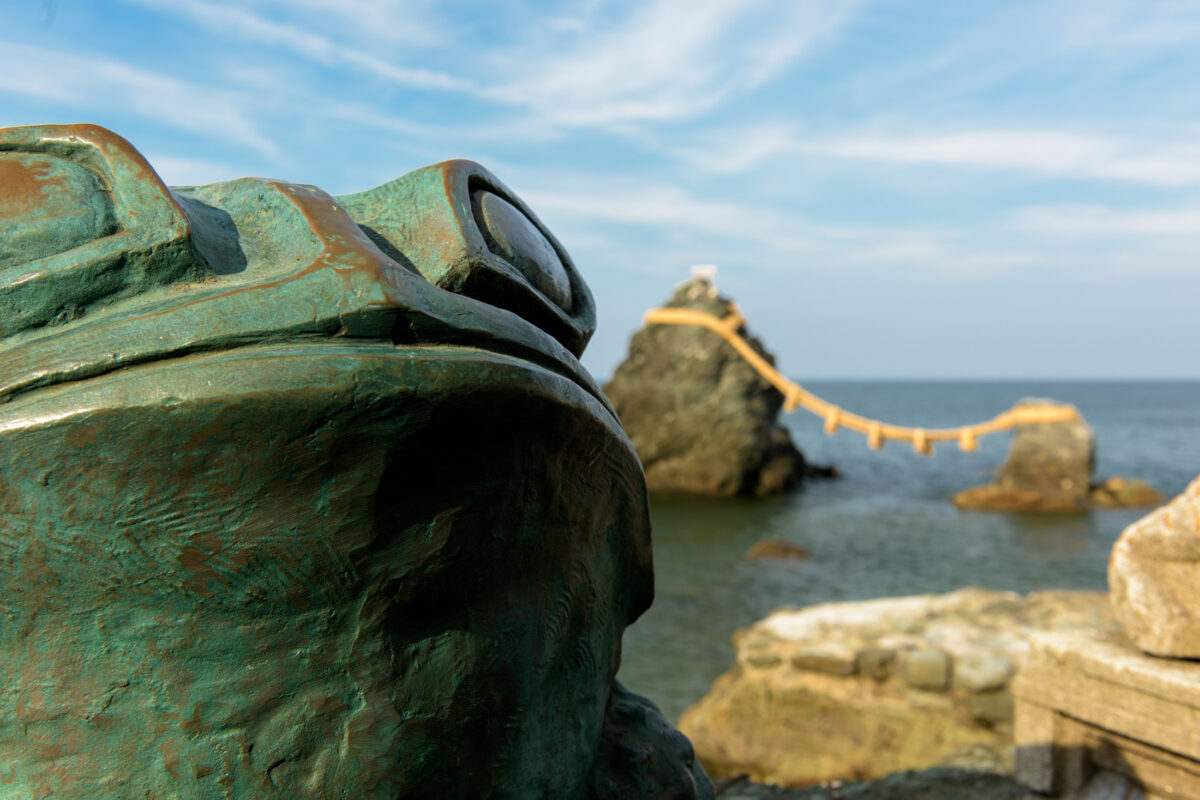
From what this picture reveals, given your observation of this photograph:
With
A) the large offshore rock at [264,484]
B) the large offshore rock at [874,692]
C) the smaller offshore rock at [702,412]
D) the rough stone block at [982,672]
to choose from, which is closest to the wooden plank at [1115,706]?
the large offshore rock at [874,692]

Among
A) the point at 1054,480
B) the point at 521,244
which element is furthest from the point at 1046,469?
the point at 521,244

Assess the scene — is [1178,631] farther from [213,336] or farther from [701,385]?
[701,385]

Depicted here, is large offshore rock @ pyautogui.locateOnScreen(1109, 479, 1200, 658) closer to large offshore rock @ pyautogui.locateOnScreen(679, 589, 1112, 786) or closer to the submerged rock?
large offshore rock @ pyautogui.locateOnScreen(679, 589, 1112, 786)

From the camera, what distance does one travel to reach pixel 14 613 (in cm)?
99

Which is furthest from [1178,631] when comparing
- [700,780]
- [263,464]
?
[263,464]

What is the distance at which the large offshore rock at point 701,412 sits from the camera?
20.0 meters

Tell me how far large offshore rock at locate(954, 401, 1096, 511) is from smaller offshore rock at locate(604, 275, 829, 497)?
4.20 m

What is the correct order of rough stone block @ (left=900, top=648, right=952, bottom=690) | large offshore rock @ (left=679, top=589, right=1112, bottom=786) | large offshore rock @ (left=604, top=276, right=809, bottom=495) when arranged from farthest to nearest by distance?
large offshore rock @ (left=604, top=276, right=809, bottom=495), rough stone block @ (left=900, top=648, right=952, bottom=690), large offshore rock @ (left=679, top=589, right=1112, bottom=786)

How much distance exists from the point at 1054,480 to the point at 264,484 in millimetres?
18835

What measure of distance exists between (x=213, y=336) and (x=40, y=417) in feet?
0.54

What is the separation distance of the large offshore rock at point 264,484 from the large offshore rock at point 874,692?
390 cm

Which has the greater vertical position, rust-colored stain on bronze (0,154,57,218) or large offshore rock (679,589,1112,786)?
rust-colored stain on bronze (0,154,57,218)

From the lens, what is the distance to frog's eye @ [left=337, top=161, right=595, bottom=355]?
1155 millimetres

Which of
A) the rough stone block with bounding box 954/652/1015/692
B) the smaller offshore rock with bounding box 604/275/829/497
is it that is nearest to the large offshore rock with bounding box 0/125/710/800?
the rough stone block with bounding box 954/652/1015/692
